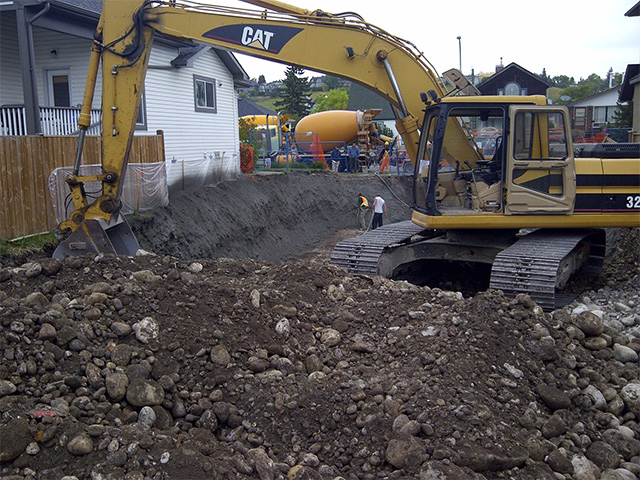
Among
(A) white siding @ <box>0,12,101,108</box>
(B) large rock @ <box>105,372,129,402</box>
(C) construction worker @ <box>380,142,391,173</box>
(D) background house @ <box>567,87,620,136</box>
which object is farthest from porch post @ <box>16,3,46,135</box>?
(D) background house @ <box>567,87,620,136</box>

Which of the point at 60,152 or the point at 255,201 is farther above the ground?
the point at 60,152

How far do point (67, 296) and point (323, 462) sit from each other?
3248 millimetres

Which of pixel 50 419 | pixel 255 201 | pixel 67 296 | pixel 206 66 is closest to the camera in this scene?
pixel 50 419

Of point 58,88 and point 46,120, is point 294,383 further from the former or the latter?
point 58,88

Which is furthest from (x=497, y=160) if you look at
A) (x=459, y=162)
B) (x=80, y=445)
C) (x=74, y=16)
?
(x=74, y=16)

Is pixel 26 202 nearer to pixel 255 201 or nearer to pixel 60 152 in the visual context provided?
pixel 60 152

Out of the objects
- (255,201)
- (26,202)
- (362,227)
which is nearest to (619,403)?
(26,202)

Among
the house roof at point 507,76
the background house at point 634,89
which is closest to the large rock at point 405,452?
the background house at point 634,89

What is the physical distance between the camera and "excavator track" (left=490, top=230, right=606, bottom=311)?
25.4 ft

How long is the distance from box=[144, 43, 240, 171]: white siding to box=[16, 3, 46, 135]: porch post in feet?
14.6

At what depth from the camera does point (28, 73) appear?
13156mm

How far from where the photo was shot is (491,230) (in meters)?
9.29

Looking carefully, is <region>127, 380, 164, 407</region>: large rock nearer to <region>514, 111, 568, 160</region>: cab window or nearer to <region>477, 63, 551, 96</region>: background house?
<region>514, 111, 568, 160</region>: cab window

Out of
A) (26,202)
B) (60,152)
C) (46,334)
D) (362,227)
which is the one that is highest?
(60,152)
